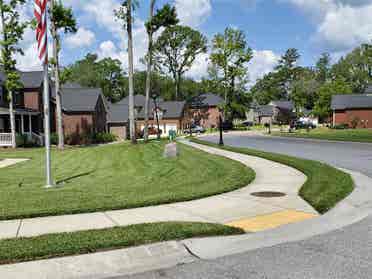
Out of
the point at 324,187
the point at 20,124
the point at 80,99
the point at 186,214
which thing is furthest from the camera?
the point at 80,99

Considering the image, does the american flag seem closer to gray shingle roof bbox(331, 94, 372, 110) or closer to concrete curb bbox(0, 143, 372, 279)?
concrete curb bbox(0, 143, 372, 279)

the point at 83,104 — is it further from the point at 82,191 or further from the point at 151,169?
the point at 82,191

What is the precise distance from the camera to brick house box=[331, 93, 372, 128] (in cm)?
5525

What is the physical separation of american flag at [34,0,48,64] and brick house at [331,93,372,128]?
54.0 metres

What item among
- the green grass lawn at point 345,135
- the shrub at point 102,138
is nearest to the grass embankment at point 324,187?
the green grass lawn at point 345,135

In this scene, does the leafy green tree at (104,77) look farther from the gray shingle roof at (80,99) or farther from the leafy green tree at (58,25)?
the leafy green tree at (58,25)

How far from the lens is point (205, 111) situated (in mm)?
80250

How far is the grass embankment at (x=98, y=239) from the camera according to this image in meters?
4.57

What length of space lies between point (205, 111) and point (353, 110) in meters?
32.7

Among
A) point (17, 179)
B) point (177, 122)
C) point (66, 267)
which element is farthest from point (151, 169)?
point (177, 122)

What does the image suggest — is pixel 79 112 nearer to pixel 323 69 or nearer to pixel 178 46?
pixel 178 46

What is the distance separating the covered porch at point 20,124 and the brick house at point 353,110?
44398 mm

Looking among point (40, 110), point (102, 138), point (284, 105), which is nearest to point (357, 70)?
point (284, 105)

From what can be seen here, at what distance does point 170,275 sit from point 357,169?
10555mm
